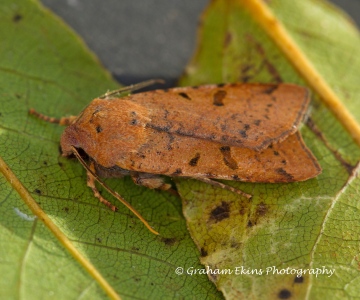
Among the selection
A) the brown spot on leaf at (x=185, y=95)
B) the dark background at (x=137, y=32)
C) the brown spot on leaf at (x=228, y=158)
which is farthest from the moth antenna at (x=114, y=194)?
the dark background at (x=137, y=32)

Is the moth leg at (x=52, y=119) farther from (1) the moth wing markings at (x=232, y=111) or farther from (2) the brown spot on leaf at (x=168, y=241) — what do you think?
(2) the brown spot on leaf at (x=168, y=241)

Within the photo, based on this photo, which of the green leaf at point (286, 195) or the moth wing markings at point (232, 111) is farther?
the moth wing markings at point (232, 111)

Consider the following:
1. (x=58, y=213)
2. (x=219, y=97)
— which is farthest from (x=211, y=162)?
(x=58, y=213)

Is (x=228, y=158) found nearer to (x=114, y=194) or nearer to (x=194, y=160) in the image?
(x=194, y=160)

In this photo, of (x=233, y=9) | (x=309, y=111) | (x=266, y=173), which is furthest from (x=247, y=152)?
(x=233, y=9)

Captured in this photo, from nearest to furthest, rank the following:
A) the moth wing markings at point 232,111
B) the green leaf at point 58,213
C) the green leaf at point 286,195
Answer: the green leaf at point 58,213 → the green leaf at point 286,195 → the moth wing markings at point 232,111

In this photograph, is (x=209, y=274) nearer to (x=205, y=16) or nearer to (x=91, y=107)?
(x=91, y=107)
